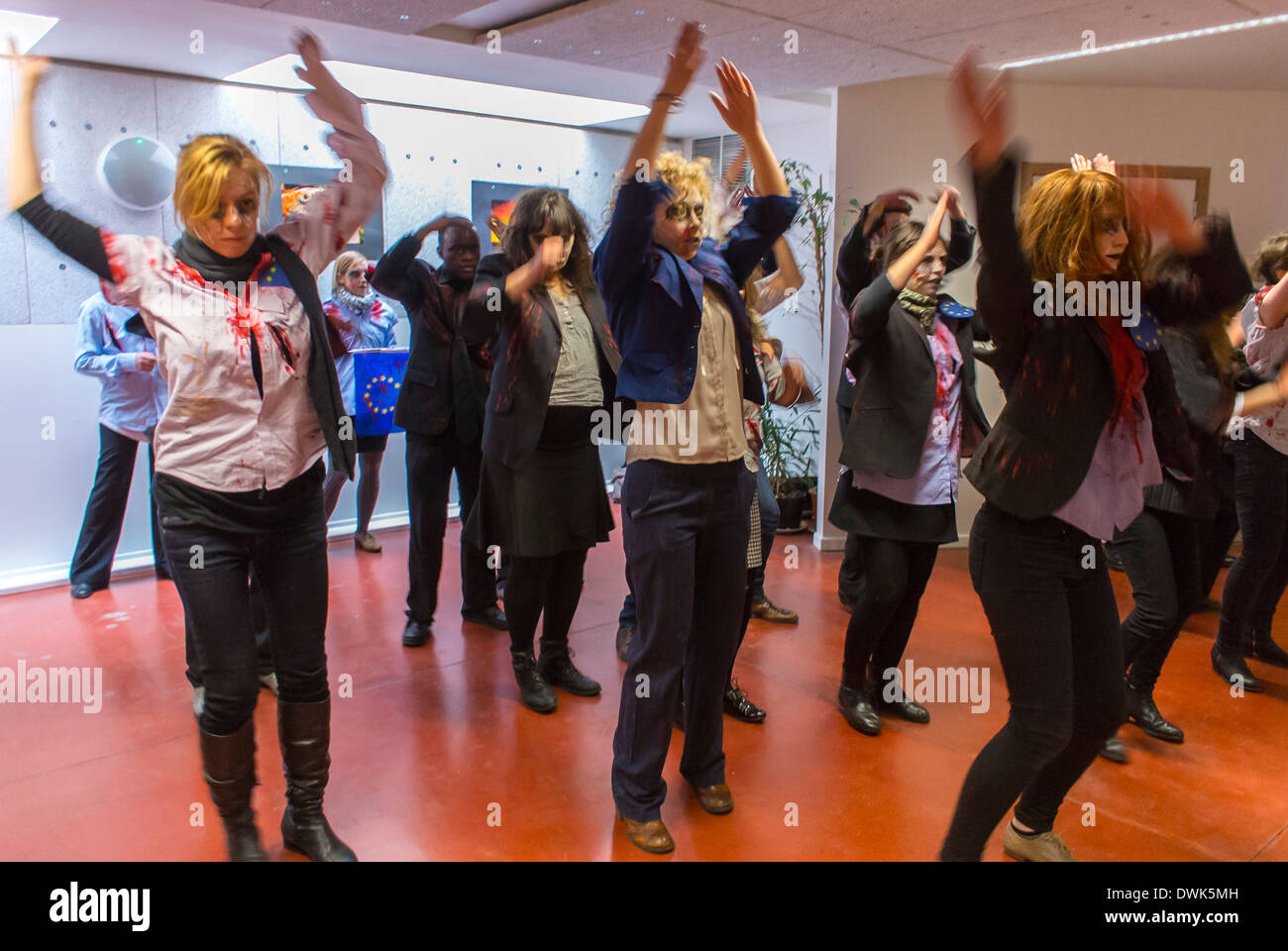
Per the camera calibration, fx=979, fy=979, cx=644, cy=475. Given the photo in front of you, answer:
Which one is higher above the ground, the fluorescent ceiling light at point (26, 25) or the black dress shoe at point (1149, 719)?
the fluorescent ceiling light at point (26, 25)

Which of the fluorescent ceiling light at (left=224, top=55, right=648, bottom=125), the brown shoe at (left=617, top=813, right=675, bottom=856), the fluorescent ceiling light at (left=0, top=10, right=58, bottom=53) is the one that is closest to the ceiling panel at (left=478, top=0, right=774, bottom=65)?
the fluorescent ceiling light at (left=224, top=55, right=648, bottom=125)

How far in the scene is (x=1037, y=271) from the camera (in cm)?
210

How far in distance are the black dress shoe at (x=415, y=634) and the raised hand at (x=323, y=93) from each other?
2401mm

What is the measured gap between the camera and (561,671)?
3684 millimetres

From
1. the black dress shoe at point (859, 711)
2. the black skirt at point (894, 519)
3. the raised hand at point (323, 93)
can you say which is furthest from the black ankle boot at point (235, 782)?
the black dress shoe at point (859, 711)

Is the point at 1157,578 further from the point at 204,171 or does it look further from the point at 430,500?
the point at 204,171

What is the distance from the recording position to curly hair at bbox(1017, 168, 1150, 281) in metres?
2.05

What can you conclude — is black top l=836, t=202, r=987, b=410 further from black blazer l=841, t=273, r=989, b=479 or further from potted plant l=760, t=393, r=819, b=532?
potted plant l=760, t=393, r=819, b=532

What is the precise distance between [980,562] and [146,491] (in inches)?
184

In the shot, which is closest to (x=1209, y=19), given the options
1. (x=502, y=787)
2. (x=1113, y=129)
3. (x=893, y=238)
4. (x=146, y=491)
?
(x=1113, y=129)

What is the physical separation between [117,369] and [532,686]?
2.66m

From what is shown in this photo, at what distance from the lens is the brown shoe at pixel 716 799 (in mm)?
2770

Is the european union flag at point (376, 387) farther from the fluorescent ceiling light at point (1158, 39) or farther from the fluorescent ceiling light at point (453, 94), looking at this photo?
the fluorescent ceiling light at point (1158, 39)
